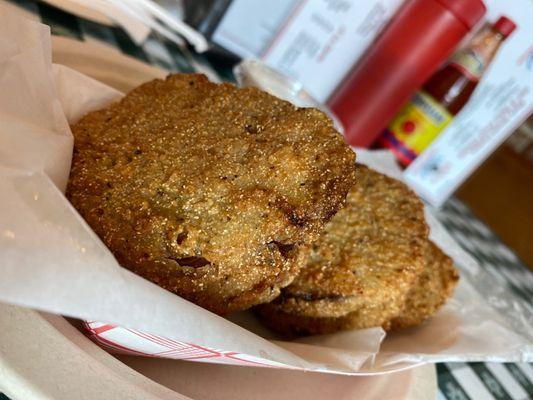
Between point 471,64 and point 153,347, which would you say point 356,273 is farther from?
point 471,64

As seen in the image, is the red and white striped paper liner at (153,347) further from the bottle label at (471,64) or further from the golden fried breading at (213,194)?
the bottle label at (471,64)

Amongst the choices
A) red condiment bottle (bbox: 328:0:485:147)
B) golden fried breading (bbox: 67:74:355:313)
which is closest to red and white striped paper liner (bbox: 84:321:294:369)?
golden fried breading (bbox: 67:74:355:313)

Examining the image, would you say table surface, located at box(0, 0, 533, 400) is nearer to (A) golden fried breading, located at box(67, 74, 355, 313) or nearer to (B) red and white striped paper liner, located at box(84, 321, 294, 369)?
(B) red and white striped paper liner, located at box(84, 321, 294, 369)

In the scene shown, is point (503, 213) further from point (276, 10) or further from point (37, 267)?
point (37, 267)

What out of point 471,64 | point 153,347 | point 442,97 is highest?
point 471,64

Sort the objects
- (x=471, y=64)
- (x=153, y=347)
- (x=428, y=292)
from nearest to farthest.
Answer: (x=153, y=347), (x=428, y=292), (x=471, y=64)

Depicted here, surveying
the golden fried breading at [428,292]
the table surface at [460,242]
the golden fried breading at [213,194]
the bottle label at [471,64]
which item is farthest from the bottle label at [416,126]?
the golden fried breading at [213,194]

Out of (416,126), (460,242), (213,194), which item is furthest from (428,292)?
(416,126)
